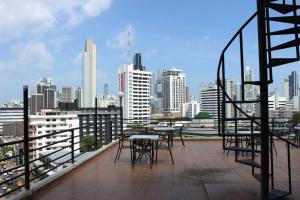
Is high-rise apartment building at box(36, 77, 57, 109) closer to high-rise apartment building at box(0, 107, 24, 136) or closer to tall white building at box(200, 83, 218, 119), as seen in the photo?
high-rise apartment building at box(0, 107, 24, 136)

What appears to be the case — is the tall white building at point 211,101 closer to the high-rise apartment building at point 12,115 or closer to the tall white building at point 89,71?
the high-rise apartment building at point 12,115

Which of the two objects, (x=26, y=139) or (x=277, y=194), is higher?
(x=26, y=139)

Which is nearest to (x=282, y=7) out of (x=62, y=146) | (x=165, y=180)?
(x=165, y=180)

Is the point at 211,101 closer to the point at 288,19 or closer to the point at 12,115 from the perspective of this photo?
the point at 12,115

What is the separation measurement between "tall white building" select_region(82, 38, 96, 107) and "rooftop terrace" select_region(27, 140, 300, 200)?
36.7 metres

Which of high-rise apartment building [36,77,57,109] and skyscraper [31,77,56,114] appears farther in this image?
high-rise apartment building [36,77,57,109]

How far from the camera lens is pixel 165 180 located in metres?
5.08

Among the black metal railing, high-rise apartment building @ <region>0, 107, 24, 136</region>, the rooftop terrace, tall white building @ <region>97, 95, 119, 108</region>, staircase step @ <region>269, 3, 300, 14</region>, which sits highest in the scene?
staircase step @ <region>269, 3, 300, 14</region>

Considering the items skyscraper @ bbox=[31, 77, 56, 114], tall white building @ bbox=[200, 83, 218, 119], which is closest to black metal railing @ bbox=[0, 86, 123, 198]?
tall white building @ bbox=[200, 83, 218, 119]

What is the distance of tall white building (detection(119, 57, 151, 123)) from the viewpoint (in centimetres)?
2353

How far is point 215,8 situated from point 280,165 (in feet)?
20.2

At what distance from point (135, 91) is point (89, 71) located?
2605cm

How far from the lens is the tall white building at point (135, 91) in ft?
77.2

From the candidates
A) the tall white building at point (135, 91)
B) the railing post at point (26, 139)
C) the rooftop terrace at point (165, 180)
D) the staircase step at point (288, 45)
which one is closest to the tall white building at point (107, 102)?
the tall white building at point (135, 91)
